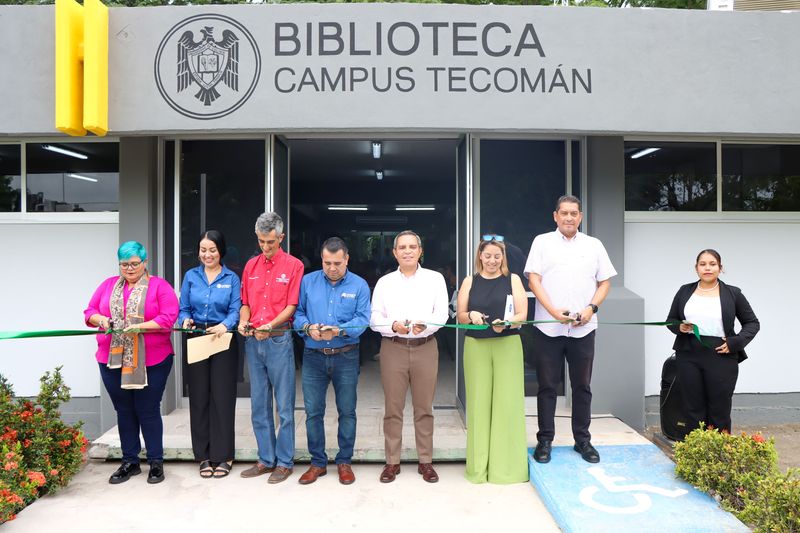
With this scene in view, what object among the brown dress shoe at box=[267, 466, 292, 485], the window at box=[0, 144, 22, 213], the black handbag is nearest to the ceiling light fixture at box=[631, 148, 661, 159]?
the black handbag

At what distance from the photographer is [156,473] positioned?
4133 millimetres

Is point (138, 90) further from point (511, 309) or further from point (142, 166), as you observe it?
point (511, 309)

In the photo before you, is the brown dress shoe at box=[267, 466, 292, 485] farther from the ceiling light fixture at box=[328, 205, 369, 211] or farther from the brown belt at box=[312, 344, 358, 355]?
the ceiling light fixture at box=[328, 205, 369, 211]

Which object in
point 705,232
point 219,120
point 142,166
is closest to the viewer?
point 219,120

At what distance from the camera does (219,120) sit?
4.70 metres

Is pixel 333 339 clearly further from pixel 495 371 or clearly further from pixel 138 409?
pixel 138 409

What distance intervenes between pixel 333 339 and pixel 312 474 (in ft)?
3.25

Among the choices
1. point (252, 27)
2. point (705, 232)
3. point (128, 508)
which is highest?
point (252, 27)

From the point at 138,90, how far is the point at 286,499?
3.38 meters

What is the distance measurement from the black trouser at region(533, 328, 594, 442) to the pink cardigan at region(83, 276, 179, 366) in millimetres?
2602

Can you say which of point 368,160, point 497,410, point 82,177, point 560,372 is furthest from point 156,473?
point 368,160

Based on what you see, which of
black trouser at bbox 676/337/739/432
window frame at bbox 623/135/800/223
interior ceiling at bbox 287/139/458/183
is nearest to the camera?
black trouser at bbox 676/337/739/432

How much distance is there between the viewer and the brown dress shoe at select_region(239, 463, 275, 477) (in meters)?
4.18

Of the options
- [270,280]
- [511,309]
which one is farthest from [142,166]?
[511,309]
